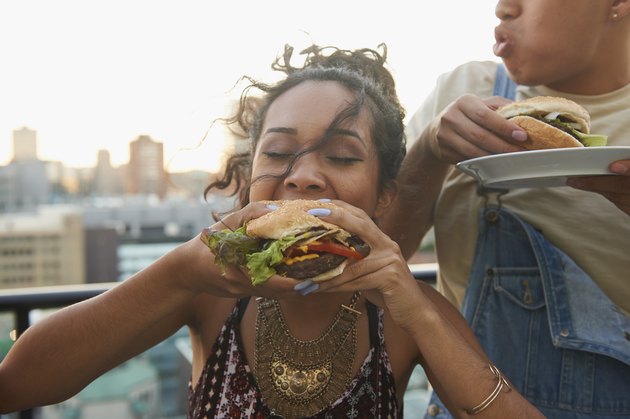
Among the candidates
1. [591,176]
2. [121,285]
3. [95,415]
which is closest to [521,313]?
[591,176]

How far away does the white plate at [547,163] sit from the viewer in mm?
1357

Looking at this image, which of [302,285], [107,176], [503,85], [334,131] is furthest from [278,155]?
[107,176]

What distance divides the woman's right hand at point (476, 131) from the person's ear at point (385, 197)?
28 cm

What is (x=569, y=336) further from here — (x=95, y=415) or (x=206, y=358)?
(x=95, y=415)

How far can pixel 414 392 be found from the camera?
2.78 meters

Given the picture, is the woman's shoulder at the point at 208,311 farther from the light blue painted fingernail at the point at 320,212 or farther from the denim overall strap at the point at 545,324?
the denim overall strap at the point at 545,324

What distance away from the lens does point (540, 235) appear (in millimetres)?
1856

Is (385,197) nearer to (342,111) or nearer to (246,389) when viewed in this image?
(342,111)

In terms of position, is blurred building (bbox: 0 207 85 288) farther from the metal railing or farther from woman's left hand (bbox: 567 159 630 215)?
woman's left hand (bbox: 567 159 630 215)

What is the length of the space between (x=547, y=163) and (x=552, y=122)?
1.30 feet

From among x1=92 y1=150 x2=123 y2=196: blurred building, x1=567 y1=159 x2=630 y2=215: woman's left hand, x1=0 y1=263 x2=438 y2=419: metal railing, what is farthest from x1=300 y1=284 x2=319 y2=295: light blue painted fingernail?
x1=92 y1=150 x2=123 y2=196: blurred building

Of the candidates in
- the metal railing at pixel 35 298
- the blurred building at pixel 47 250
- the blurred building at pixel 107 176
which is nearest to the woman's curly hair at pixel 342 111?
the metal railing at pixel 35 298

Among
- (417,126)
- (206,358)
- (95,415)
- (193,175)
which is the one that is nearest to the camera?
(206,358)

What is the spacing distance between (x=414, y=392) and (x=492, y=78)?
1633 mm
